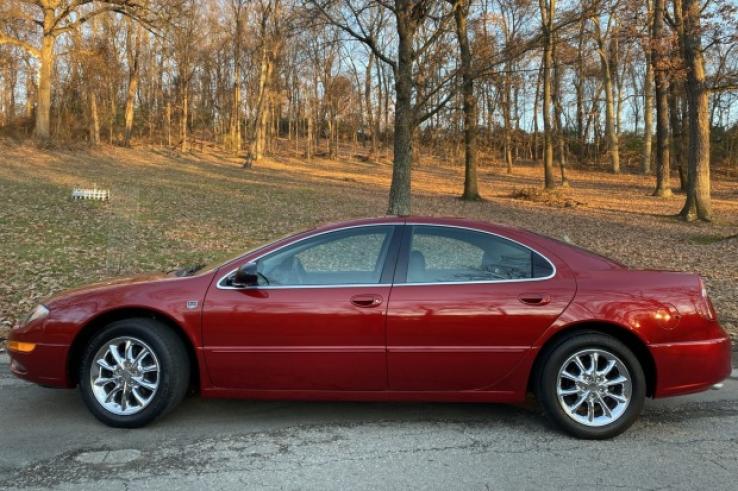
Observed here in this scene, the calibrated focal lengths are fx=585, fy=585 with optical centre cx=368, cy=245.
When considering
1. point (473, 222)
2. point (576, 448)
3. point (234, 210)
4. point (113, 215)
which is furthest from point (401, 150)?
point (576, 448)

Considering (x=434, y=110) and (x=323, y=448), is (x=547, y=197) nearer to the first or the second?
(x=434, y=110)

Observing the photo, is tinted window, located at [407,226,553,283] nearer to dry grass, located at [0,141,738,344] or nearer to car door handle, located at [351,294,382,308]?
car door handle, located at [351,294,382,308]

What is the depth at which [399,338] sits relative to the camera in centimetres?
394

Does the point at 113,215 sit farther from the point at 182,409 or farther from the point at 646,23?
the point at 646,23

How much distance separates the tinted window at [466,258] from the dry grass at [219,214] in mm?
1764

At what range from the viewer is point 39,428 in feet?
13.2

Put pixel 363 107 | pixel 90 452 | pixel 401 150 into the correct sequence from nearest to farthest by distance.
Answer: pixel 90 452 < pixel 401 150 < pixel 363 107

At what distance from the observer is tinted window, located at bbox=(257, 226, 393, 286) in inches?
164

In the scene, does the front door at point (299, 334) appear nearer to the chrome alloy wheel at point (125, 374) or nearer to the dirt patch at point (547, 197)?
the chrome alloy wheel at point (125, 374)

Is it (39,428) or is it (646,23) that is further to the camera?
(646,23)

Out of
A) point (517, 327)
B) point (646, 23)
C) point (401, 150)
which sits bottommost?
point (517, 327)

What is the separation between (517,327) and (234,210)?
1432cm

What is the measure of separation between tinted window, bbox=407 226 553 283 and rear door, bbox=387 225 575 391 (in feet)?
0.13

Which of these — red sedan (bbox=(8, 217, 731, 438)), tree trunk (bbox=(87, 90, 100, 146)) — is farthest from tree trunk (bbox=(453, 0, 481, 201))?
tree trunk (bbox=(87, 90, 100, 146))
